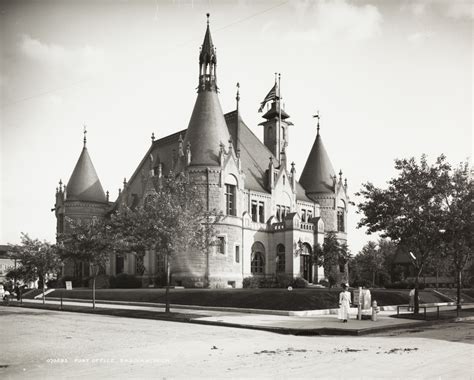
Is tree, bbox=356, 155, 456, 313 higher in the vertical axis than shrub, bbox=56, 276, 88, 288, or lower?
higher

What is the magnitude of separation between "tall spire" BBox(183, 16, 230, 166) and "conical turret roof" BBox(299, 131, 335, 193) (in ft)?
50.1

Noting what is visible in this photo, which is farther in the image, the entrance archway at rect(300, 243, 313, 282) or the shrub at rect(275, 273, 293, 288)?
the entrance archway at rect(300, 243, 313, 282)

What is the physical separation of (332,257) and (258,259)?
23.0 ft

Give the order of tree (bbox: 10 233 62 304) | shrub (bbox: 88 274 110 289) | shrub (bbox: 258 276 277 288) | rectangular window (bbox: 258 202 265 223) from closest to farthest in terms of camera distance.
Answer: tree (bbox: 10 233 62 304), shrub (bbox: 258 276 277 288), rectangular window (bbox: 258 202 265 223), shrub (bbox: 88 274 110 289)

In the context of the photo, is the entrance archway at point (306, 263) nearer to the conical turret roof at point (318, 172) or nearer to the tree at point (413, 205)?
A: the conical turret roof at point (318, 172)

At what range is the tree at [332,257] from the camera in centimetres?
4997

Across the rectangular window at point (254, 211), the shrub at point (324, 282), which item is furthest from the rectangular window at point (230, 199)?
the shrub at point (324, 282)

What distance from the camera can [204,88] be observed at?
49375 mm

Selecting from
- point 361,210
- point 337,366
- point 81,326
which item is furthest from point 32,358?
point 361,210

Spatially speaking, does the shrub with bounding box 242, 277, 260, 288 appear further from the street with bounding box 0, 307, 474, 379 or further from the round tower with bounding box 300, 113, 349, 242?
the street with bounding box 0, 307, 474, 379

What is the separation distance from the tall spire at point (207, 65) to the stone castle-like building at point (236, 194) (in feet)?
0.31

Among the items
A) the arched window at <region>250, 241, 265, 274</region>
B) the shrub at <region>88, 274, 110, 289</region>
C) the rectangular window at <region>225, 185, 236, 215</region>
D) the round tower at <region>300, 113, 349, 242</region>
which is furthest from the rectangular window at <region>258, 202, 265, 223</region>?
the shrub at <region>88, 274, 110, 289</region>

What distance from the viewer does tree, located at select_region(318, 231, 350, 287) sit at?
49969 millimetres

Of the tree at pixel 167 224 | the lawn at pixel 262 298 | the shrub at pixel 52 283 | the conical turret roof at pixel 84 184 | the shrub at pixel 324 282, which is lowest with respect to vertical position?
the shrub at pixel 52 283
